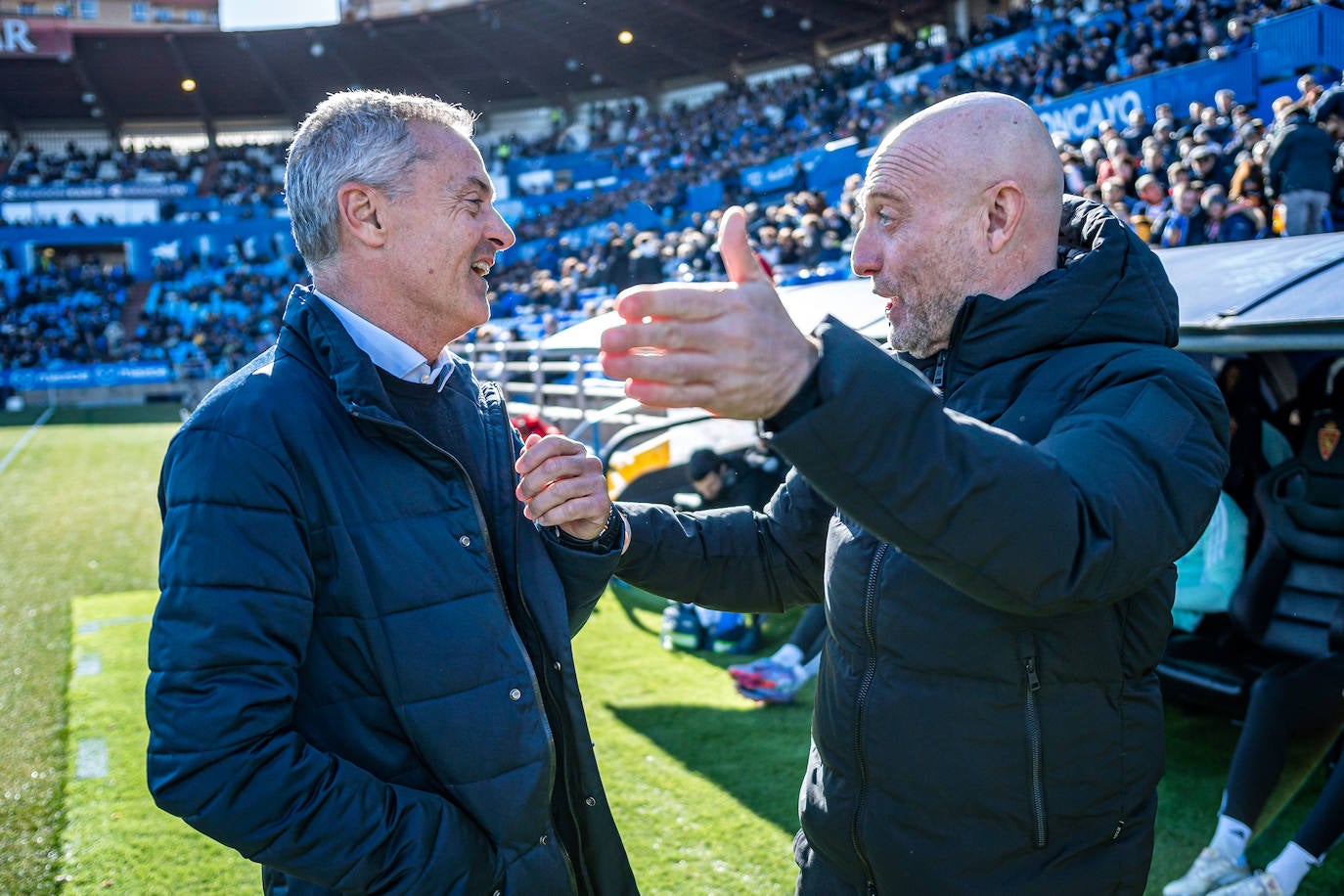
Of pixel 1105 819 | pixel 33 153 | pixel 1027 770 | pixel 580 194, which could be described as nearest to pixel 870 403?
pixel 1027 770

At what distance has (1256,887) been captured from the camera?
2.73 m

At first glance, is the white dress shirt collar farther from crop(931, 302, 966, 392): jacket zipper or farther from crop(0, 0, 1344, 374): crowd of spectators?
crop(931, 302, 966, 392): jacket zipper

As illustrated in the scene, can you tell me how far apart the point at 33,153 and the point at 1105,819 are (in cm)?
4972

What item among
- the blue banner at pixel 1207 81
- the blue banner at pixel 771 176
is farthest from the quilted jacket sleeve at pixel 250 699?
the blue banner at pixel 771 176

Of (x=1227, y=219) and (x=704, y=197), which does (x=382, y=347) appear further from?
(x=704, y=197)

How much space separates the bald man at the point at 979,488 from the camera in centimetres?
99

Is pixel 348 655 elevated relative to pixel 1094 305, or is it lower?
lower

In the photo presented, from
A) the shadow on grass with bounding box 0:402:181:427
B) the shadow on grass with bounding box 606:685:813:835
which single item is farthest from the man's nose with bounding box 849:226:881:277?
the shadow on grass with bounding box 0:402:181:427

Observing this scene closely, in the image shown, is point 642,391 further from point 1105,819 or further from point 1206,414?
point 1105,819

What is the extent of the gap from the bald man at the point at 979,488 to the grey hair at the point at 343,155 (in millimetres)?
874

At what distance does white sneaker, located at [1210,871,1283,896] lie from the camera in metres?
2.71


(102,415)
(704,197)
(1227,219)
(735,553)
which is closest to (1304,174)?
(1227,219)

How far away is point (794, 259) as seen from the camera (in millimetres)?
13453

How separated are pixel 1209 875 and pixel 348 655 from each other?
9.27ft
